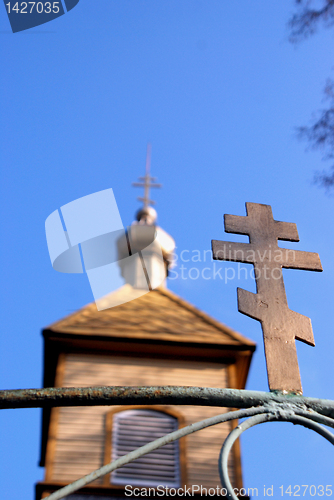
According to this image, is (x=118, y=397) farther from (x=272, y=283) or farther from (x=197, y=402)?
(x=272, y=283)

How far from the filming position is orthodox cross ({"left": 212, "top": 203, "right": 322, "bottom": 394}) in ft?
4.93

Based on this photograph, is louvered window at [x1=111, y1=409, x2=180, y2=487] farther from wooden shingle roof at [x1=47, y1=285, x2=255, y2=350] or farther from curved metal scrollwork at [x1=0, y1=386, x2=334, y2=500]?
curved metal scrollwork at [x1=0, y1=386, x2=334, y2=500]

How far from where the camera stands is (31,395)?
53.3 inches

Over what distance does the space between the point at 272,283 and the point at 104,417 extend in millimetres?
9420

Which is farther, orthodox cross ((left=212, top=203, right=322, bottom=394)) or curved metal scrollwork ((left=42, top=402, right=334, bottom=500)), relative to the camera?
orthodox cross ((left=212, top=203, right=322, bottom=394))

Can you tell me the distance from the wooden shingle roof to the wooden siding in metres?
0.50

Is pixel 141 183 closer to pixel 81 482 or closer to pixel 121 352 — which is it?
pixel 121 352

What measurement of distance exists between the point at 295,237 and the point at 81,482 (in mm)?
939

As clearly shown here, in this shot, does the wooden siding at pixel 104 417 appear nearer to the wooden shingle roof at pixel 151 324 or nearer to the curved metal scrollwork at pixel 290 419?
the wooden shingle roof at pixel 151 324

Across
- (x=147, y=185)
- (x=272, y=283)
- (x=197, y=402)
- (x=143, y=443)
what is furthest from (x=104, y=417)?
(x=147, y=185)

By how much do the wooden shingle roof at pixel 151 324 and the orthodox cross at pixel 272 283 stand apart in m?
9.88

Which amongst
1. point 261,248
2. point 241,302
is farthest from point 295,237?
point 241,302

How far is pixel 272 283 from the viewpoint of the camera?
164 cm

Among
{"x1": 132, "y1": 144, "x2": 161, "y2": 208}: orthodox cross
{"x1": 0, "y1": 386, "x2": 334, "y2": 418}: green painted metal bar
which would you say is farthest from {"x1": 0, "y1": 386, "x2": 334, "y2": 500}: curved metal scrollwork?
{"x1": 132, "y1": 144, "x2": 161, "y2": 208}: orthodox cross
